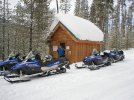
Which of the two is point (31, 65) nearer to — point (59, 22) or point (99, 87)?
point (99, 87)

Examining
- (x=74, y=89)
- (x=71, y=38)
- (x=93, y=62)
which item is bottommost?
(x=74, y=89)

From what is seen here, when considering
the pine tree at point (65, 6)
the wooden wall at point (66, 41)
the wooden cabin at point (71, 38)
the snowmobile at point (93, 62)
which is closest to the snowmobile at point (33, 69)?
the snowmobile at point (93, 62)

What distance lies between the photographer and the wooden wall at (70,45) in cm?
2130

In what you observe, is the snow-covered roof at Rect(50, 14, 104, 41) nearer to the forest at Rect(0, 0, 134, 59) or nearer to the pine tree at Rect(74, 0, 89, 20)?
the forest at Rect(0, 0, 134, 59)

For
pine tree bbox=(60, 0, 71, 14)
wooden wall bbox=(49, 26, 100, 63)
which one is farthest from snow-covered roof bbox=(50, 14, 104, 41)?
pine tree bbox=(60, 0, 71, 14)

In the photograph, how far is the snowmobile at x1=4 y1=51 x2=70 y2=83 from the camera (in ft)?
42.5

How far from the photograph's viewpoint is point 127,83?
11469 millimetres

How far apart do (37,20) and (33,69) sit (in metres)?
12.2

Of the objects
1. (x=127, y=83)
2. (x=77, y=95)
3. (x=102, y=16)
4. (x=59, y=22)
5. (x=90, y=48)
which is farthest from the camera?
(x=102, y=16)

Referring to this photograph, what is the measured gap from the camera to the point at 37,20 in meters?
25.1

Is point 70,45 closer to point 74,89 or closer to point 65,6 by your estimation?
point 74,89

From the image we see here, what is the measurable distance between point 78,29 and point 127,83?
11060 mm

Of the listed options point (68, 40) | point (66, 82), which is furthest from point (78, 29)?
point (66, 82)

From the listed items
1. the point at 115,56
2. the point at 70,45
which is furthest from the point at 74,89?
the point at 70,45
